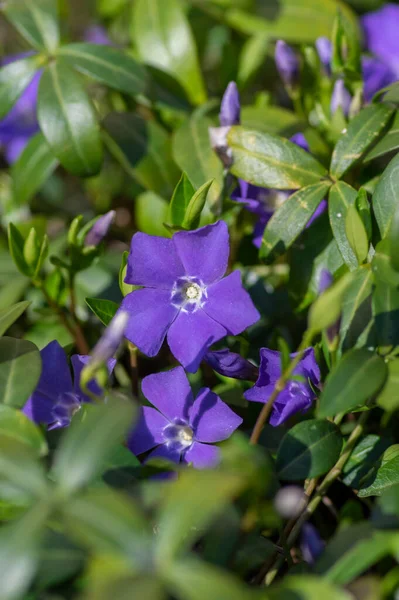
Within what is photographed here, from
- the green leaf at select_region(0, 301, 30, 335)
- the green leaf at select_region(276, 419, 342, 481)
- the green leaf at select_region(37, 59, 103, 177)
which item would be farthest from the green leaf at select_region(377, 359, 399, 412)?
the green leaf at select_region(37, 59, 103, 177)

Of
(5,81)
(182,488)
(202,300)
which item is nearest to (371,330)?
(202,300)

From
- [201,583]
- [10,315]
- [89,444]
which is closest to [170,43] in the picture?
[10,315]

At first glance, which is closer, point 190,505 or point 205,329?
point 190,505

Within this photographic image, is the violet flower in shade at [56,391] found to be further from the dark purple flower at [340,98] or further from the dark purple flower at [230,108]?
the dark purple flower at [340,98]

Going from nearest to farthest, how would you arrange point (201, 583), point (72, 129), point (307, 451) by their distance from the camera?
1. point (201, 583)
2. point (307, 451)
3. point (72, 129)

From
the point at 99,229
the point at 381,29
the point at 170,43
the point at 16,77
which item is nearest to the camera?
the point at 99,229

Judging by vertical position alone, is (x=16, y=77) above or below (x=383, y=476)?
above

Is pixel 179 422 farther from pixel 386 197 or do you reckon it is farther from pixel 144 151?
pixel 144 151

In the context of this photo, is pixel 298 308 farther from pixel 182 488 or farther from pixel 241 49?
pixel 241 49
